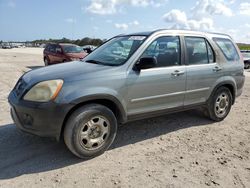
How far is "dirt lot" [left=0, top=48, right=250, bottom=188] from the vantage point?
3389 millimetres

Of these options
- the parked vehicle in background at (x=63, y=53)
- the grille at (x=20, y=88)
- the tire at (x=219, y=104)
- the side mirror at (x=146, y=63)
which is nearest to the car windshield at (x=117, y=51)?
the side mirror at (x=146, y=63)

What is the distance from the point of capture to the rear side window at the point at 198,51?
498cm

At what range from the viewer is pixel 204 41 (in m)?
5.32

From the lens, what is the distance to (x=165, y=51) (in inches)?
184

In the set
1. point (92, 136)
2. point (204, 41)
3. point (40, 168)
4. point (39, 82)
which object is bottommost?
point (40, 168)

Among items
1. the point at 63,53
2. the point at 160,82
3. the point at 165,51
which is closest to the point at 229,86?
the point at 165,51

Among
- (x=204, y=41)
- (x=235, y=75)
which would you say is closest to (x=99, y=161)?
(x=204, y=41)

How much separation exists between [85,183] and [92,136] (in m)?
0.78

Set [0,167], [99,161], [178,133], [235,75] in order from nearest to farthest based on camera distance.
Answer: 1. [0,167]
2. [99,161]
3. [178,133]
4. [235,75]

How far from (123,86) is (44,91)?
3.68 ft

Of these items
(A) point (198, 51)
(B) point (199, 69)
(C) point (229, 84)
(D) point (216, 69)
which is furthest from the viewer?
(C) point (229, 84)

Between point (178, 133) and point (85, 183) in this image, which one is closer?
point (85, 183)

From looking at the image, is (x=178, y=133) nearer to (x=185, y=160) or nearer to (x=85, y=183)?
(x=185, y=160)

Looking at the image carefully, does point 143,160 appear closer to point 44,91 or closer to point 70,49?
point 44,91
